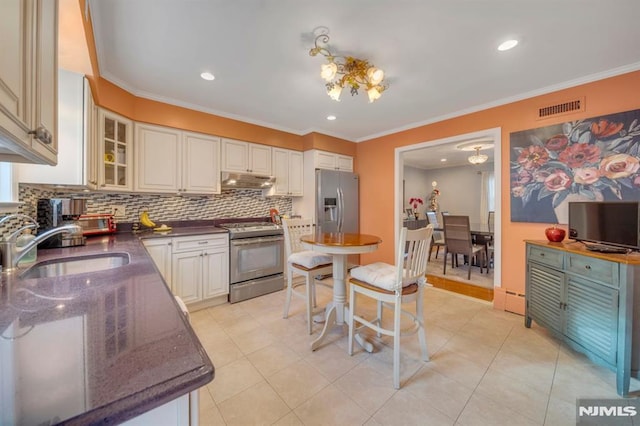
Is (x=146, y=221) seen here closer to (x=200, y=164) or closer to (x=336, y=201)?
(x=200, y=164)

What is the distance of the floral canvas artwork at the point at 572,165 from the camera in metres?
2.19

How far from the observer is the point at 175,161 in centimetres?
296

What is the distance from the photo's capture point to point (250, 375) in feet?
5.91

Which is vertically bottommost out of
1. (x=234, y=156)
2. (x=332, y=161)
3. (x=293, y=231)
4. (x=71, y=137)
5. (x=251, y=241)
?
(x=251, y=241)

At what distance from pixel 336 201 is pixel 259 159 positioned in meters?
1.39

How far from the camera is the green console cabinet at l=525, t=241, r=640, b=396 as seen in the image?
64.0 inches

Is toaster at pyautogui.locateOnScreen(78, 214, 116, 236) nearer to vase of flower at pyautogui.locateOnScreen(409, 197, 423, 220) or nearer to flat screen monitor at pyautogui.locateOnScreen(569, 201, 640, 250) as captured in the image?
flat screen monitor at pyautogui.locateOnScreen(569, 201, 640, 250)

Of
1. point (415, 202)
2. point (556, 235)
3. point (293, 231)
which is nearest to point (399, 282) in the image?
point (293, 231)

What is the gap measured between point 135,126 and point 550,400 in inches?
165

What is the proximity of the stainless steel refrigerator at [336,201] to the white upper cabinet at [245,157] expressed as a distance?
0.84 metres

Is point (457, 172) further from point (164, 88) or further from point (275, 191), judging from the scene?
point (164, 88)

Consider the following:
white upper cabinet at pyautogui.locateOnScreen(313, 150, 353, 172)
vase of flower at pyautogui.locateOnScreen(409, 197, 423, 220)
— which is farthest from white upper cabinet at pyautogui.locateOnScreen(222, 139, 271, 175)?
vase of flower at pyautogui.locateOnScreen(409, 197, 423, 220)

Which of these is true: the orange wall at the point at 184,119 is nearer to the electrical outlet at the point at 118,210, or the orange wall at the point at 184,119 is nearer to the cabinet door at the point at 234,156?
the cabinet door at the point at 234,156

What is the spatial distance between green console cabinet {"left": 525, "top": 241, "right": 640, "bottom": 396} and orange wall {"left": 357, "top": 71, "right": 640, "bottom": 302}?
45 centimetres
